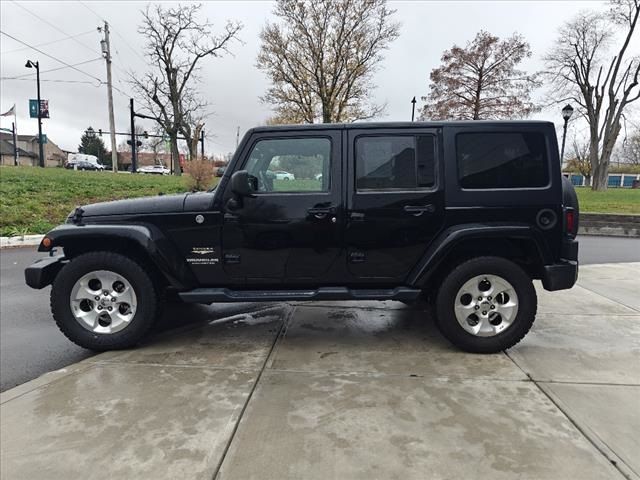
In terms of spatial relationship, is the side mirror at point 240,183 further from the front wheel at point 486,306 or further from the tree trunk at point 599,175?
the tree trunk at point 599,175

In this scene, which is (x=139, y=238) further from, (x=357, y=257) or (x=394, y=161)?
(x=394, y=161)

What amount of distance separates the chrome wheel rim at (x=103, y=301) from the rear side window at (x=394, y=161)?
2.20 meters

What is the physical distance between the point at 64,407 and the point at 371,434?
199cm

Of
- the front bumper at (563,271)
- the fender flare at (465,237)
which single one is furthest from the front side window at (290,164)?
the front bumper at (563,271)

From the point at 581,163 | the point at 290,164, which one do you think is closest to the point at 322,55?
the point at 290,164

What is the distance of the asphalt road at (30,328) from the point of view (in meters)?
3.53

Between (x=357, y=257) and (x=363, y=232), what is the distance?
0.75ft

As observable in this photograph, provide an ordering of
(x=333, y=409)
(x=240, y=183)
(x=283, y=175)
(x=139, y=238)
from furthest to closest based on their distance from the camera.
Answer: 1. (x=283, y=175)
2. (x=139, y=238)
3. (x=240, y=183)
4. (x=333, y=409)

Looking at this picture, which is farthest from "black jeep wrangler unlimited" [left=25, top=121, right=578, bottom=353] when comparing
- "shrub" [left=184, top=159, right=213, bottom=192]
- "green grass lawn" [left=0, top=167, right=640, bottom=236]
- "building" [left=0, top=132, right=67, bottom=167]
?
"building" [left=0, top=132, right=67, bottom=167]

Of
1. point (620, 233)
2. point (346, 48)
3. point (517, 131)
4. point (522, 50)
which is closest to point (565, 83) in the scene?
point (522, 50)

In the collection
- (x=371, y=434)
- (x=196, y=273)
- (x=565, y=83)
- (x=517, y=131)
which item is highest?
(x=565, y=83)

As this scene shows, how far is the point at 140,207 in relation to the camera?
371cm

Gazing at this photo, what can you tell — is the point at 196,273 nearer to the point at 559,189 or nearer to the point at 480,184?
the point at 480,184

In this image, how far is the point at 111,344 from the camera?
3.67m
